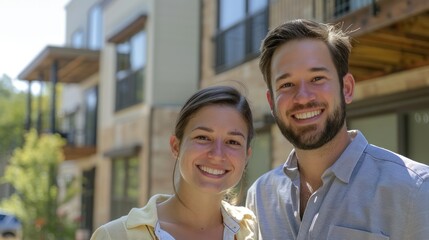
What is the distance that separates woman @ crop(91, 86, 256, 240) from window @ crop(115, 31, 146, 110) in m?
15.0

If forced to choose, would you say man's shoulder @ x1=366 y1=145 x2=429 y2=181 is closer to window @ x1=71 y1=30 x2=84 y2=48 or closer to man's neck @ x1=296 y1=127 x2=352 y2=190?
man's neck @ x1=296 y1=127 x2=352 y2=190

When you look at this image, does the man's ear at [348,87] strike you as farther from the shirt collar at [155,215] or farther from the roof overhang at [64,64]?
the roof overhang at [64,64]

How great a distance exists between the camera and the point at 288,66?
9.22 ft

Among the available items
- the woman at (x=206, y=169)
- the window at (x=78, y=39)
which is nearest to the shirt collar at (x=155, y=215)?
the woman at (x=206, y=169)

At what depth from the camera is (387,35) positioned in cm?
771

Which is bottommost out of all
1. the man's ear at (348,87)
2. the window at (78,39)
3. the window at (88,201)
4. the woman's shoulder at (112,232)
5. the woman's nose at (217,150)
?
the window at (88,201)

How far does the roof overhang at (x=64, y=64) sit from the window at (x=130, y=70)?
194 centimetres

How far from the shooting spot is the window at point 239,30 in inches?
502

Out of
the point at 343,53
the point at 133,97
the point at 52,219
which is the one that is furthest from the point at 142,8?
the point at 343,53

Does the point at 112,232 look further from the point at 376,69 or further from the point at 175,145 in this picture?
the point at 376,69

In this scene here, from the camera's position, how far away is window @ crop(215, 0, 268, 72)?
1276 centimetres

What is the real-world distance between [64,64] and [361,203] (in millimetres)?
21110

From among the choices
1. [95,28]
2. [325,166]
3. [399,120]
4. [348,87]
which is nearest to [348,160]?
[325,166]

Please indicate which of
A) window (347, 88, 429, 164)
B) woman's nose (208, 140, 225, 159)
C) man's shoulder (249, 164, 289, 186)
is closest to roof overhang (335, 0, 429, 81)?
window (347, 88, 429, 164)
